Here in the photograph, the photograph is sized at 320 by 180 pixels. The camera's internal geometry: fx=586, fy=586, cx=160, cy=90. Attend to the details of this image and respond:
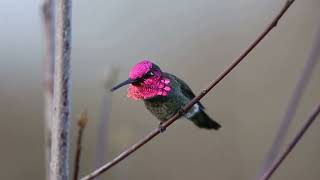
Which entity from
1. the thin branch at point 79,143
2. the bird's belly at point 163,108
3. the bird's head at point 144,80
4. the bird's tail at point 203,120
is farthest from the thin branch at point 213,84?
the bird's tail at point 203,120

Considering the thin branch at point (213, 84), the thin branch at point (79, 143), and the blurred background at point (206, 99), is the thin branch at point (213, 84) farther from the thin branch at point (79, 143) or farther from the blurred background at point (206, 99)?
the blurred background at point (206, 99)

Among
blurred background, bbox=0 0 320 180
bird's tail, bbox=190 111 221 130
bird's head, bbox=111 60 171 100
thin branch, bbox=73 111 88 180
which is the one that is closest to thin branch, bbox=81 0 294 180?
thin branch, bbox=73 111 88 180

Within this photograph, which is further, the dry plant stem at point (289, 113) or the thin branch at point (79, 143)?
the dry plant stem at point (289, 113)

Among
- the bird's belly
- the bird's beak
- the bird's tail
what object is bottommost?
the bird's tail

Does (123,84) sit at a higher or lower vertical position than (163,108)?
higher

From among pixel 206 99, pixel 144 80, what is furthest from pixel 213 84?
pixel 206 99

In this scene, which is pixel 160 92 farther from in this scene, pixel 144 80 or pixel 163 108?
pixel 163 108

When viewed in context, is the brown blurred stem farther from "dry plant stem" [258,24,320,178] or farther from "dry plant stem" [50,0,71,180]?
"dry plant stem" [258,24,320,178]
